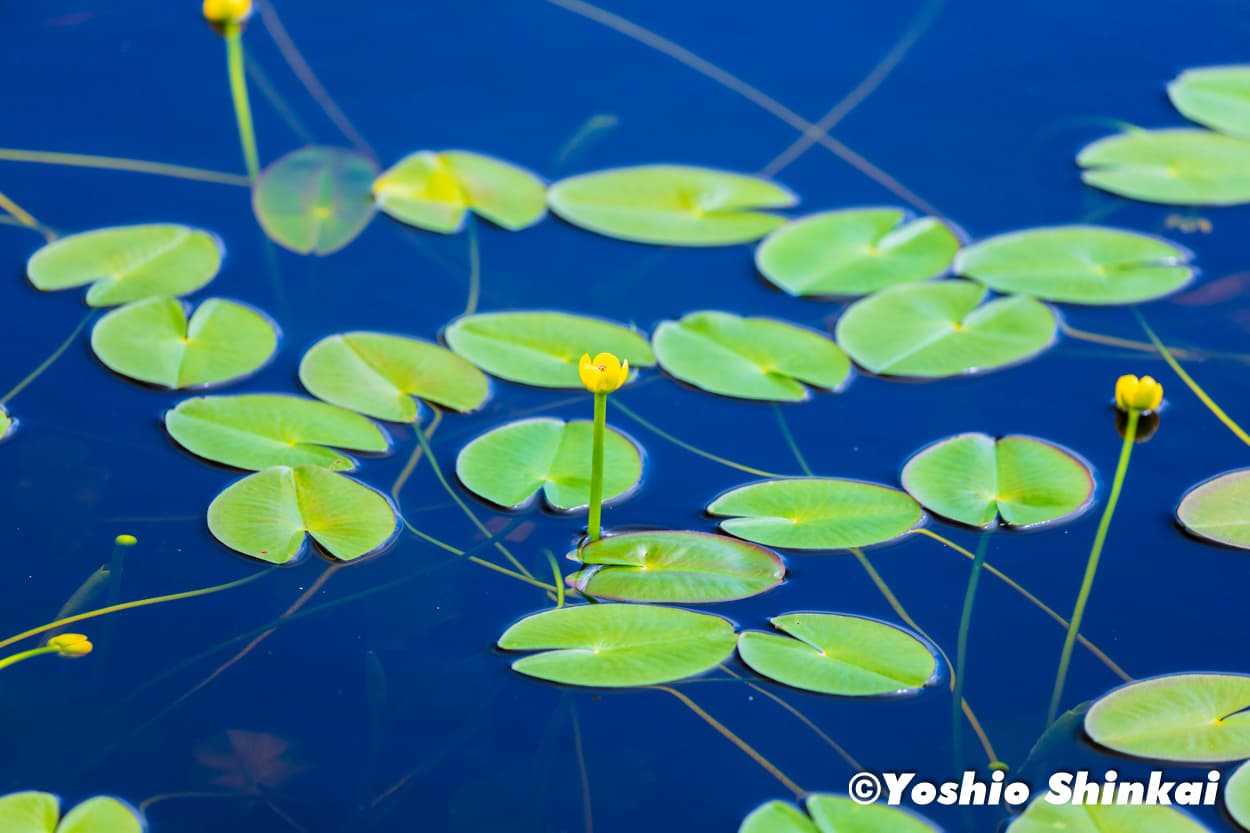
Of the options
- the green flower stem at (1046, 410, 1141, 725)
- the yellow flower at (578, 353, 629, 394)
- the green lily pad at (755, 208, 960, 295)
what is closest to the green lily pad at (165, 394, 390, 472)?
the yellow flower at (578, 353, 629, 394)

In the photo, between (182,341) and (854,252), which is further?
(854,252)

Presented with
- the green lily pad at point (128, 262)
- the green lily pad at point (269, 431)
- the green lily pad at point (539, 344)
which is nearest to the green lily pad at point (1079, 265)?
the green lily pad at point (539, 344)

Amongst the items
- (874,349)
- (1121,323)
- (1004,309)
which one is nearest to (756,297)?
(874,349)

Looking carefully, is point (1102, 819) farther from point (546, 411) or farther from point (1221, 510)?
point (546, 411)

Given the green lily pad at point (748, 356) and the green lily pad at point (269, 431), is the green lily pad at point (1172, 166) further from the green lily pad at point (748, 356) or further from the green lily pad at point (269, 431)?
the green lily pad at point (269, 431)

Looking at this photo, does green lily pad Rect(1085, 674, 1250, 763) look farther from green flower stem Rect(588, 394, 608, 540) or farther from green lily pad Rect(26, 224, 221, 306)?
green lily pad Rect(26, 224, 221, 306)

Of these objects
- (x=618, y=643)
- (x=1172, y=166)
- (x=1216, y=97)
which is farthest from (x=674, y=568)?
(x=1216, y=97)
